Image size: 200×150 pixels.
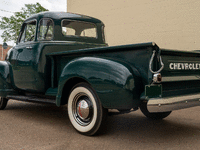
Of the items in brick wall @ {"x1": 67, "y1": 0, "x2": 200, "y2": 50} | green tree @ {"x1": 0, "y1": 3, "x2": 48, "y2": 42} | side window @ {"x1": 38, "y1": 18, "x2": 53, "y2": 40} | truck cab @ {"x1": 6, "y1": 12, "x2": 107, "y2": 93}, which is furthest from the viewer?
green tree @ {"x1": 0, "y1": 3, "x2": 48, "y2": 42}

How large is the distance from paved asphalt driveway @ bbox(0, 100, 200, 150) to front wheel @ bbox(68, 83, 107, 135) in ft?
0.48

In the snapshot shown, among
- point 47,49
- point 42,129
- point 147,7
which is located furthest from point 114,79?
point 147,7

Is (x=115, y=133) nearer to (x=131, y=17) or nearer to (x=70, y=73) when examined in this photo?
(x=70, y=73)

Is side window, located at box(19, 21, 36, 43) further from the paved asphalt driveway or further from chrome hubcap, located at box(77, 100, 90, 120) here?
chrome hubcap, located at box(77, 100, 90, 120)

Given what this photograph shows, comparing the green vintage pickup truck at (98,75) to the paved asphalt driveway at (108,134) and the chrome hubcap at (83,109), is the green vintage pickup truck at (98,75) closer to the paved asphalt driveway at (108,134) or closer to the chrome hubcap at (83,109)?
the chrome hubcap at (83,109)

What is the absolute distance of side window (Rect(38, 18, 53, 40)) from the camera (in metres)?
4.57

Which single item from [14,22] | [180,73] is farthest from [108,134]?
[14,22]

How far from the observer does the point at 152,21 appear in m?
10.3

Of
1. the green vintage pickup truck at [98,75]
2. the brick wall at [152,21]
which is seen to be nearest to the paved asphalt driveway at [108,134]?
the green vintage pickup truck at [98,75]

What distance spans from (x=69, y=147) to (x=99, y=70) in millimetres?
1035

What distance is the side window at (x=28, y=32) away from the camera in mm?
4846

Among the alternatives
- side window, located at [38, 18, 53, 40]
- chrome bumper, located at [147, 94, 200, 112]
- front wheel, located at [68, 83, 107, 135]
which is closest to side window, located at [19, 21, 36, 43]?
side window, located at [38, 18, 53, 40]

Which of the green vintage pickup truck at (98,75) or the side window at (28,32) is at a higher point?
the side window at (28,32)

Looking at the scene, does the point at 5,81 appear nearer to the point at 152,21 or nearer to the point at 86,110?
the point at 86,110
